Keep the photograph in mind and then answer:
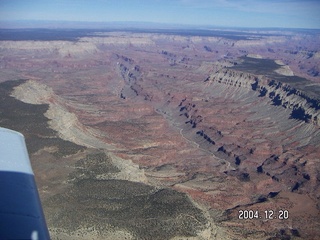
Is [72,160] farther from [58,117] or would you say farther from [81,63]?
[81,63]

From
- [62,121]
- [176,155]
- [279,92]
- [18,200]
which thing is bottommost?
[176,155]

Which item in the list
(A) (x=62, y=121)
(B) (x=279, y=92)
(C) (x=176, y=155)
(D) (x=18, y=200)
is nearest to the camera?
(D) (x=18, y=200)

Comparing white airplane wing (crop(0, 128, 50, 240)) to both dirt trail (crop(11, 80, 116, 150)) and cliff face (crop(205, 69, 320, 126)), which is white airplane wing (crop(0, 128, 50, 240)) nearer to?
dirt trail (crop(11, 80, 116, 150))

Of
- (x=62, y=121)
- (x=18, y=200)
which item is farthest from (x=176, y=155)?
(x=18, y=200)

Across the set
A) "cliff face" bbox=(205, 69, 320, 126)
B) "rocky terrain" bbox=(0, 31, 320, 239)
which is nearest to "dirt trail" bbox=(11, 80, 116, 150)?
"rocky terrain" bbox=(0, 31, 320, 239)

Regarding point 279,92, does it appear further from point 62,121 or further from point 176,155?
point 62,121

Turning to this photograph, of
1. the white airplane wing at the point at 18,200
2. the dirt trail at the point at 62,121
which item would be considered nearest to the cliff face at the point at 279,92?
the dirt trail at the point at 62,121

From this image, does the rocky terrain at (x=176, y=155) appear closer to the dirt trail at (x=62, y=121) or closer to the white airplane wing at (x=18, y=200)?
the dirt trail at (x=62, y=121)

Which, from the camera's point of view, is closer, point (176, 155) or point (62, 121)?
point (62, 121)
